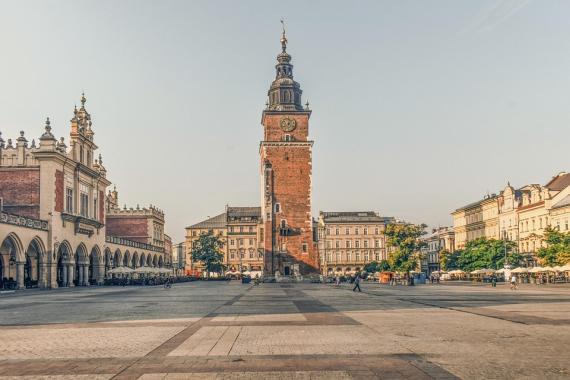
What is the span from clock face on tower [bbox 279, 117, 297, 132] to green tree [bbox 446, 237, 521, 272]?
32.2m

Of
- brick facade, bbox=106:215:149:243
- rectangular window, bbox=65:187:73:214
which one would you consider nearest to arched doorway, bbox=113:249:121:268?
rectangular window, bbox=65:187:73:214

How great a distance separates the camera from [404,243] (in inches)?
3440

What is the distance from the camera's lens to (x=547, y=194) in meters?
85.2

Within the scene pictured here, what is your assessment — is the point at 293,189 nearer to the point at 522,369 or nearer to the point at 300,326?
the point at 300,326

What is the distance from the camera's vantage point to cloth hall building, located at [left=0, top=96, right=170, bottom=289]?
181ft

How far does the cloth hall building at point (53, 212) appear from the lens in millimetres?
55312

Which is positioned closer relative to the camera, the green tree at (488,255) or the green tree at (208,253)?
the green tree at (488,255)

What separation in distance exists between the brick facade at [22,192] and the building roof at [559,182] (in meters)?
67.1

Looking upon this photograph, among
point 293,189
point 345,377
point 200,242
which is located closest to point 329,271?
point 200,242

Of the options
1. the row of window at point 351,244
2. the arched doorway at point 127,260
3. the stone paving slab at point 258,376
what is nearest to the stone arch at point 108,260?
the arched doorway at point 127,260

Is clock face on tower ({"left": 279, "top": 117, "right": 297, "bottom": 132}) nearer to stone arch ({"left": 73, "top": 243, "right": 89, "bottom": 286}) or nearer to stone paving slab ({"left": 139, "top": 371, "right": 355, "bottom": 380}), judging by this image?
stone arch ({"left": 73, "top": 243, "right": 89, "bottom": 286})

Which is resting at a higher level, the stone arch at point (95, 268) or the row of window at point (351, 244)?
the row of window at point (351, 244)

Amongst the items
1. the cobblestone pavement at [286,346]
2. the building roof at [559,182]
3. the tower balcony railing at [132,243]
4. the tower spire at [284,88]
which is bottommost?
the cobblestone pavement at [286,346]

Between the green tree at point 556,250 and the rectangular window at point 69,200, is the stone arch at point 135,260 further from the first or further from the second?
the green tree at point 556,250
